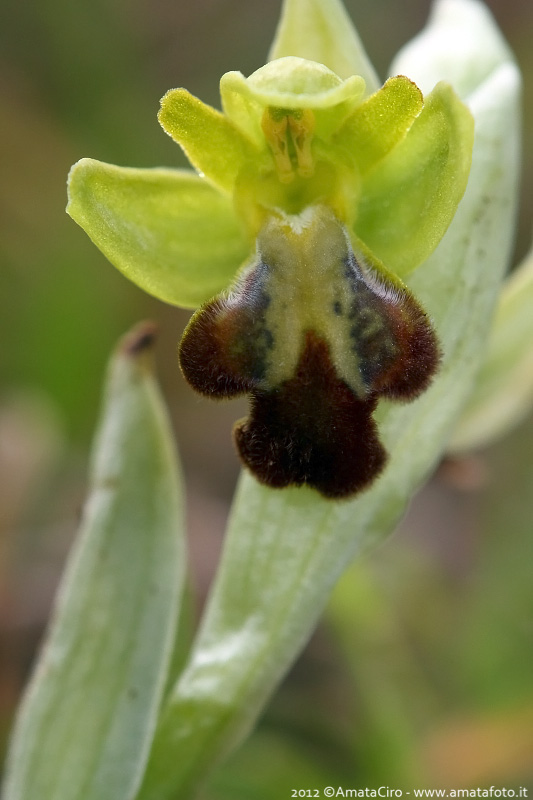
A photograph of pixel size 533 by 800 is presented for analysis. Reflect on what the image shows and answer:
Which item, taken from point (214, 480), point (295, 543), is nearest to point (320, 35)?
point (295, 543)

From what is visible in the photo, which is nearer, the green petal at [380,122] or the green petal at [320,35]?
the green petal at [380,122]

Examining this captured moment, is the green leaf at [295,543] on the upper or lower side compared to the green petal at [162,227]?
lower

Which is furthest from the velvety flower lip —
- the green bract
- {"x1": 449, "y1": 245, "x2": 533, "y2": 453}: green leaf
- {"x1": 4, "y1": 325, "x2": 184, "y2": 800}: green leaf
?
{"x1": 449, "y1": 245, "x2": 533, "y2": 453}: green leaf

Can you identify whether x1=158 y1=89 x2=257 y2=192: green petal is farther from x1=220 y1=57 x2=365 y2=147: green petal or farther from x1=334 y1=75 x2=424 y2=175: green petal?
x1=334 y1=75 x2=424 y2=175: green petal

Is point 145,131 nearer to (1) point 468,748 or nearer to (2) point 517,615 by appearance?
(2) point 517,615

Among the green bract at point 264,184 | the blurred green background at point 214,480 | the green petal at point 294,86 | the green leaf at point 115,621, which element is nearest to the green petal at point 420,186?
the green bract at point 264,184

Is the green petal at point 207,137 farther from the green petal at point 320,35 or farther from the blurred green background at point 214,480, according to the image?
the blurred green background at point 214,480
